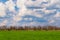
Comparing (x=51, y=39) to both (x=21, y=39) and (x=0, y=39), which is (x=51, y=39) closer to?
(x=21, y=39)

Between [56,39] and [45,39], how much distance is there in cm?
149

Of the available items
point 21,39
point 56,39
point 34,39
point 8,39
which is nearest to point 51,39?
point 56,39

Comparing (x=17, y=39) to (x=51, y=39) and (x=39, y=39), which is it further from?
(x=51, y=39)

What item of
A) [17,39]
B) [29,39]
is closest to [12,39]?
[17,39]

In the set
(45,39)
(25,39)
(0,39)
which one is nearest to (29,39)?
(25,39)

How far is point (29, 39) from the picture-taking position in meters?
26.7

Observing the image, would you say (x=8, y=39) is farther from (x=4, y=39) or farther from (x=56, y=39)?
(x=56, y=39)

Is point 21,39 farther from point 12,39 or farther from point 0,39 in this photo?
point 0,39

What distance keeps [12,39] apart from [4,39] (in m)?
1.11

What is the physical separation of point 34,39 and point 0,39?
4597 millimetres

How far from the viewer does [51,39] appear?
27.0 m

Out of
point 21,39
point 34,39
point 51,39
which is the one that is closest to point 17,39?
point 21,39

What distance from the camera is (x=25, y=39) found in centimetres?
2672

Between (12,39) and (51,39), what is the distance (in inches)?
208
